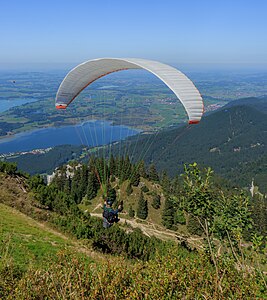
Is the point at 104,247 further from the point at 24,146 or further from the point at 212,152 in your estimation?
the point at 212,152

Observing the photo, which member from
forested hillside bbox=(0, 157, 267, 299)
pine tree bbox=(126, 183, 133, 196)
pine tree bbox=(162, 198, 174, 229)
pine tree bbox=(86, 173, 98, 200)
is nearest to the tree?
pine tree bbox=(162, 198, 174, 229)

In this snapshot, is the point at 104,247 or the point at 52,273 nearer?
the point at 52,273

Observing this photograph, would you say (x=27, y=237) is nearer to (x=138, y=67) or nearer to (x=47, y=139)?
(x=138, y=67)

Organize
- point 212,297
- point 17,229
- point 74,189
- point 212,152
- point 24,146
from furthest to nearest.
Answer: point 212,152 < point 24,146 < point 74,189 < point 17,229 < point 212,297

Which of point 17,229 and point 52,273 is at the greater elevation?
point 52,273

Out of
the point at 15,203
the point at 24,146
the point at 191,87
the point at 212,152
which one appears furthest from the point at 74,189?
the point at 212,152

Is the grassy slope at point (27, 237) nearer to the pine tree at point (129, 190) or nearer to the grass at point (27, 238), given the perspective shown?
the grass at point (27, 238)

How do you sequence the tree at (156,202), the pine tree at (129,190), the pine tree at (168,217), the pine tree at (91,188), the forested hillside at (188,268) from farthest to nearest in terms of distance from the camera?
the pine tree at (91,188) → the pine tree at (129,190) → the tree at (156,202) → the pine tree at (168,217) → the forested hillside at (188,268)

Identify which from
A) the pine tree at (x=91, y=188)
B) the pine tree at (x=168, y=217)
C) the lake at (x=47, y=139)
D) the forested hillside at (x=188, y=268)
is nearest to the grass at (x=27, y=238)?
the forested hillside at (x=188, y=268)

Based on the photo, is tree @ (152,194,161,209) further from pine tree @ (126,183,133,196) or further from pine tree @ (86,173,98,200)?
pine tree @ (86,173,98,200)
